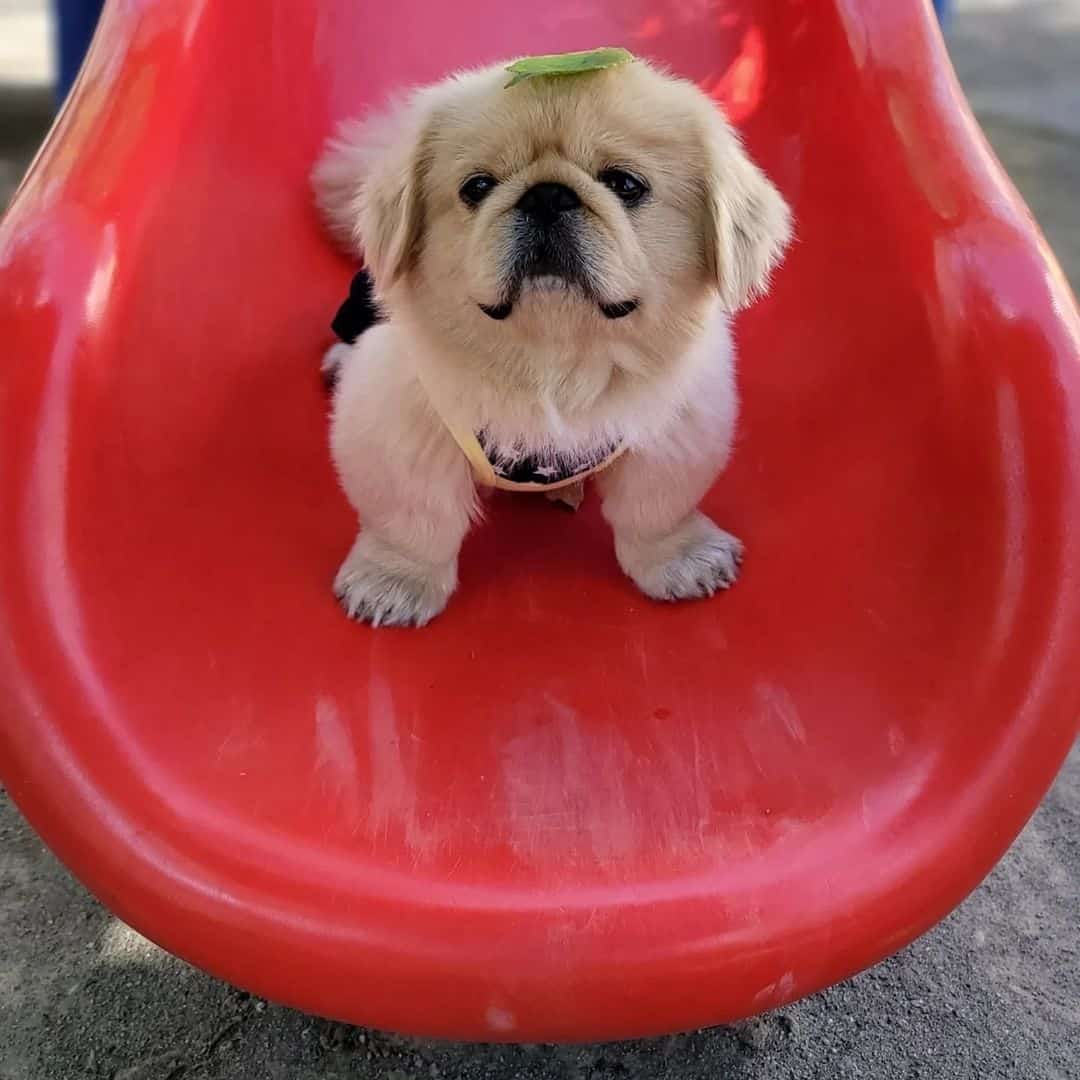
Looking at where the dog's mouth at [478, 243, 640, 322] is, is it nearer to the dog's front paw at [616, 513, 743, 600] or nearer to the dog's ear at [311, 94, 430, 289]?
the dog's ear at [311, 94, 430, 289]

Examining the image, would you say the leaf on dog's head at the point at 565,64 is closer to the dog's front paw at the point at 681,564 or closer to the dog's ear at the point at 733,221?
the dog's ear at the point at 733,221

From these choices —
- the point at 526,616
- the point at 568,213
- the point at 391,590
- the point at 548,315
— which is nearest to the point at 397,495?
the point at 391,590

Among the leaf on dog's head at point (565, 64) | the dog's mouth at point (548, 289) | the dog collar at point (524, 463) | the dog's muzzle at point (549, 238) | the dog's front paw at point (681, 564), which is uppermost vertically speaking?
the leaf on dog's head at point (565, 64)

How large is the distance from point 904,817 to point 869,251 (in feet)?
2.96

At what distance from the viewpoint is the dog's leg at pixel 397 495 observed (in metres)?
1.38

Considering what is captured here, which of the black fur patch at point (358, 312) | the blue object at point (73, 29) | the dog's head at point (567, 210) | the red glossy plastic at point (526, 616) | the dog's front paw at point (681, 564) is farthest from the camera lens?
the blue object at point (73, 29)

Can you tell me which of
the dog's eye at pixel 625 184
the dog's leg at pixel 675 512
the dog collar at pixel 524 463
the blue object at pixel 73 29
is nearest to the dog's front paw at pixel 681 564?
the dog's leg at pixel 675 512

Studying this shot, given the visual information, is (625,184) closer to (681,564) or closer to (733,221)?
(733,221)

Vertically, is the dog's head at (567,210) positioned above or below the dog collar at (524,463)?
above

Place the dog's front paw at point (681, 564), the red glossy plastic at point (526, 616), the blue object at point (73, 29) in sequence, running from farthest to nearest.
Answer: the blue object at point (73, 29)
the dog's front paw at point (681, 564)
the red glossy plastic at point (526, 616)

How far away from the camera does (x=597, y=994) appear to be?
1003 millimetres

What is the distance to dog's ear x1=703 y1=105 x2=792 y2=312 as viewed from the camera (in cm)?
120

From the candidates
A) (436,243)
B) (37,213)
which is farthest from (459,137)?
(37,213)

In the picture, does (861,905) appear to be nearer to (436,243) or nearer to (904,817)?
(904,817)
